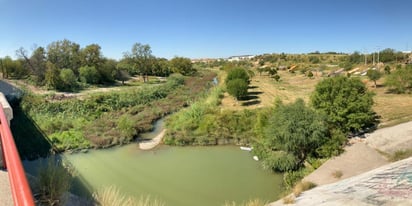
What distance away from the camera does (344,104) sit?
48.7 feet

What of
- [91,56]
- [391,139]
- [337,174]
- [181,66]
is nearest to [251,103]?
[391,139]

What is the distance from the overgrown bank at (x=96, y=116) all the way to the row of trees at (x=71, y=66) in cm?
662

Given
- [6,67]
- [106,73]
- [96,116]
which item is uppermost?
[6,67]

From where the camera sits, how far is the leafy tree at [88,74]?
3806 centimetres

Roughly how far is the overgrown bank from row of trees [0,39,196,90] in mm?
6616

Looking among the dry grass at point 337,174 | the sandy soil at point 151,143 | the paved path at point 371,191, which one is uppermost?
the paved path at point 371,191

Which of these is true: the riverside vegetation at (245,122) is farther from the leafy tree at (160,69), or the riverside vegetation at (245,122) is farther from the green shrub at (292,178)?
the leafy tree at (160,69)

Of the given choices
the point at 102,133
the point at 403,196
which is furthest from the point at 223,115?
the point at 403,196

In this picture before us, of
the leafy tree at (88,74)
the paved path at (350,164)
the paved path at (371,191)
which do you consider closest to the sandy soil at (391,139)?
the paved path at (350,164)

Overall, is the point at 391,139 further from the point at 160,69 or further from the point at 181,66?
the point at 181,66

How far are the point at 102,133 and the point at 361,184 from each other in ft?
48.2

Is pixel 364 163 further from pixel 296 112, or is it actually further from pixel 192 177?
pixel 192 177

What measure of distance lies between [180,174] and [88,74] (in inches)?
1148

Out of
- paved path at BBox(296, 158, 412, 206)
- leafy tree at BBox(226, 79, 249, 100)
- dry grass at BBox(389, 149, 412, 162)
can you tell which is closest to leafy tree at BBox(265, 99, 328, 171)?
dry grass at BBox(389, 149, 412, 162)
